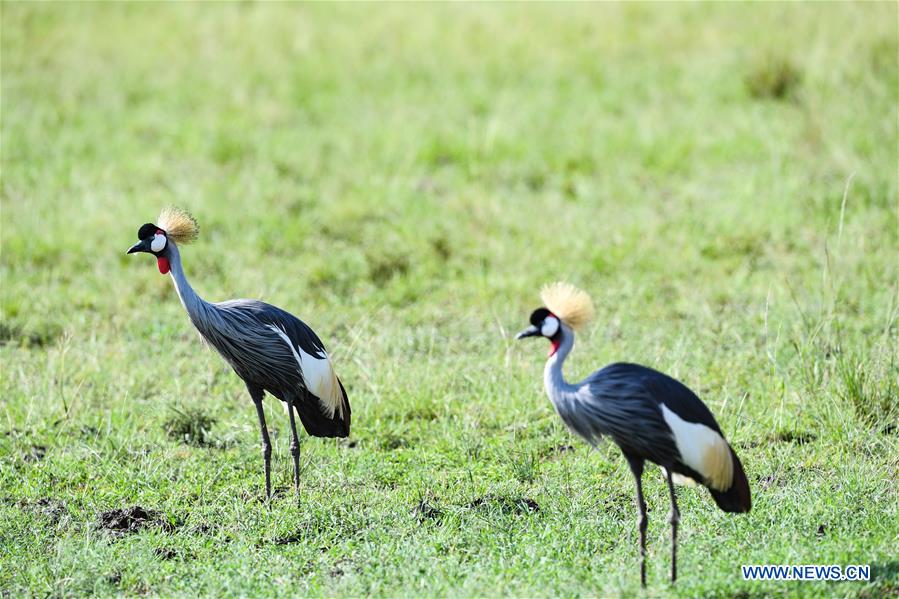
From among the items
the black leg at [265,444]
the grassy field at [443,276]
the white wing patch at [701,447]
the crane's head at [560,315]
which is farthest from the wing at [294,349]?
the white wing patch at [701,447]

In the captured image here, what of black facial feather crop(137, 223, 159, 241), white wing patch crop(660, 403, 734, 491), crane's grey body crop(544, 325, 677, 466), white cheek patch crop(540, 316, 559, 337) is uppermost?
black facial feather crop(137, 223, 159, 241)

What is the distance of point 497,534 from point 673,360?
1856mm

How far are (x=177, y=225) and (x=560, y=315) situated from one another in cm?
170

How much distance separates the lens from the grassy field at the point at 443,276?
4348 millimetres

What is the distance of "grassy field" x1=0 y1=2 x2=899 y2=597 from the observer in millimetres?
4348

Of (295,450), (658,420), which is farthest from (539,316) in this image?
(295,450)

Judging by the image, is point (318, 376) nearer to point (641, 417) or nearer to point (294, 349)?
point (294, 349)

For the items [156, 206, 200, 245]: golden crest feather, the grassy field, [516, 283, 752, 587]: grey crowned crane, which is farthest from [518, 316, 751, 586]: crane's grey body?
[156, 206, 200, 245]: golden crest feather

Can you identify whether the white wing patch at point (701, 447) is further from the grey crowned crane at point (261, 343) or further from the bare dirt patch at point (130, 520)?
the bare dirt patch at point (130, 520)

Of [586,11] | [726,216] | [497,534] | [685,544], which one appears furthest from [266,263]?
[586,11]

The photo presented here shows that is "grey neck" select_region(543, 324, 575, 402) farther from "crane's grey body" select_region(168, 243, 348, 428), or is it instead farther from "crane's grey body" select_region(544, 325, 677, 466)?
"crane's grey body" select_region(168, 243, 348, 428)

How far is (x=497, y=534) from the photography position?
439 centimetres

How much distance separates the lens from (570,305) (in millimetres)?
3893

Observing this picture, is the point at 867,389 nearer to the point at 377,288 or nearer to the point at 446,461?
the point at 446,461
